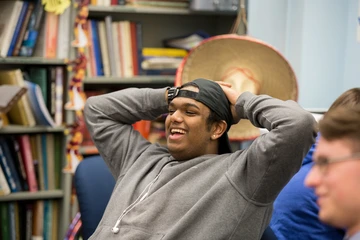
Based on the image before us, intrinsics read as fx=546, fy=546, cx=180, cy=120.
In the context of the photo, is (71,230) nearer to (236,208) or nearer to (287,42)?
(236,208)

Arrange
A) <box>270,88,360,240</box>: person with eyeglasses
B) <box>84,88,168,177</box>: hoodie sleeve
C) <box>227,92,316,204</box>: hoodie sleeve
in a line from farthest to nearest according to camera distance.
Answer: <box>84,88,168,177</box>: hoodie sleeve → <box>270,88,360,240</box>: person with eyeglasses → <box>227,92,316,204</box>: hoodie sleeve

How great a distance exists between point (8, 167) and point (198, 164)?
148cm

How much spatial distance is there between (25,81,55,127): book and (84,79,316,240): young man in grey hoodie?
2.82 ft

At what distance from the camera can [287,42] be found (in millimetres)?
3002

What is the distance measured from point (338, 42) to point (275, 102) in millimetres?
1272

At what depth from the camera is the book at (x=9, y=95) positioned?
259 cm

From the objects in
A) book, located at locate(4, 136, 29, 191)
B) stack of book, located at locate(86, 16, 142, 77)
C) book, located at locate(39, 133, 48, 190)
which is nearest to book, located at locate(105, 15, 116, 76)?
stack of book, located at locate(86, 16, 142, 77)

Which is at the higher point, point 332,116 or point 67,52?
point 332,116

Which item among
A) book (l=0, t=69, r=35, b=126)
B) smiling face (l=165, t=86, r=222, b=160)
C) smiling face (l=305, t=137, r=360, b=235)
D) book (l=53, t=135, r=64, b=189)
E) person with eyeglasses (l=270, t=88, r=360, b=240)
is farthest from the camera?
book (l=53, t=135, r=64, b=189)

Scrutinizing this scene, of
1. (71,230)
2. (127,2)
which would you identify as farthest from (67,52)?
(71,230)

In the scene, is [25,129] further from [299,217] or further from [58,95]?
[299,217]

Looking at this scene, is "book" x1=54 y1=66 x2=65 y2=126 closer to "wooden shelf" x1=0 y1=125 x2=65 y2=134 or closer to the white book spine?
"wooden shelf" x1=0 y1=125 x2=65 y2=134

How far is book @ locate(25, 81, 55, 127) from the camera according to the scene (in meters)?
2.87

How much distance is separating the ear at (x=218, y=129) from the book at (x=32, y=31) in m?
1.45
